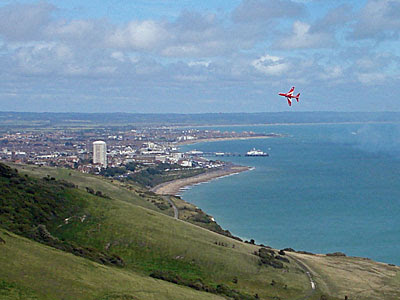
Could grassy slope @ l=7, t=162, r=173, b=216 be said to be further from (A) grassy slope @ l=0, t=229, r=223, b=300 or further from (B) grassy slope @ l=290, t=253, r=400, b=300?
(A) grassy slope @ l=0, t=229, r=223, b=300

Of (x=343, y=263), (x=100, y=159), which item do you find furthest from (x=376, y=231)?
(x=100, y=159)

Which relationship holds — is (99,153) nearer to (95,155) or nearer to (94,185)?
(95,155)

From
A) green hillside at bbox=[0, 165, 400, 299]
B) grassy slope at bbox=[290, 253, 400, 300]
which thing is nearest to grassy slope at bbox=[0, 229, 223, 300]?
green hillside at bbox=[0, 165, 400, 299]

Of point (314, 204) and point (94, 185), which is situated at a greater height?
point (94, 185)

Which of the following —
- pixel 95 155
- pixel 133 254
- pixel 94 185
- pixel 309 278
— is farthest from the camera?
pixel 95 155

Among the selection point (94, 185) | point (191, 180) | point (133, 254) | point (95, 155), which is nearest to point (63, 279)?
point (133, 254)

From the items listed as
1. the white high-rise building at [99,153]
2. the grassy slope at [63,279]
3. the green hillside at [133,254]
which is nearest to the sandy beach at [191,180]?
the white high-rise building at [99,153]

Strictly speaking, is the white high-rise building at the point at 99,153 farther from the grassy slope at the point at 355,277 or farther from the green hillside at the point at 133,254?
the grassy slope at the point at 355,277
